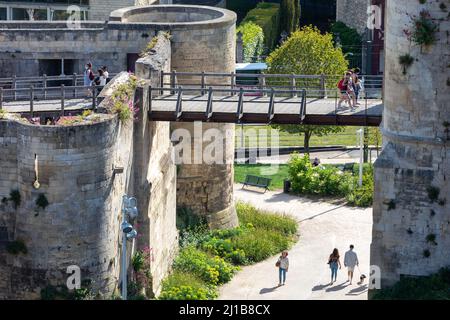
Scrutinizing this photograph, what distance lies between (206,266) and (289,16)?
131 ft

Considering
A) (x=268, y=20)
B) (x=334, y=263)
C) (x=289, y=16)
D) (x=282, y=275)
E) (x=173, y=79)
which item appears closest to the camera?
(x=334, y=263)

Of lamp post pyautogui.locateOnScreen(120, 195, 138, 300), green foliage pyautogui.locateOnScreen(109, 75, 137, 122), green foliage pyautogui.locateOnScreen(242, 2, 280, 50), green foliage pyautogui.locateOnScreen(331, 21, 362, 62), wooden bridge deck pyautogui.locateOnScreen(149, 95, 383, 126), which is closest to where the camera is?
lamp post pyautogui.locateOnScreen(120, 195, 138, 300)

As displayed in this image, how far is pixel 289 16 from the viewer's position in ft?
319

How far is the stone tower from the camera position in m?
50.5

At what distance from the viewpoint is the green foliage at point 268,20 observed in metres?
97.4

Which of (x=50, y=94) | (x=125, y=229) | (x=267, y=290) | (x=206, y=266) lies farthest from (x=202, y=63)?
(x=125, y=229)

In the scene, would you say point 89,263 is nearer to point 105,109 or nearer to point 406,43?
point 105,109

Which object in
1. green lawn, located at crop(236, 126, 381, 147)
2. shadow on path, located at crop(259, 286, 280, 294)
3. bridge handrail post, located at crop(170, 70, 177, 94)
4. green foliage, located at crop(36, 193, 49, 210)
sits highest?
bridge handrail post, located at crop(170, 70, 177, 94)

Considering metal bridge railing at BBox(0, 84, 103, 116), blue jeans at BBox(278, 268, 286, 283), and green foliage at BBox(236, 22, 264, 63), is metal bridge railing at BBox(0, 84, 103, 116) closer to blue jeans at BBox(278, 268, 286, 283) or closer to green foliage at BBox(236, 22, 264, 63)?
blue jeans at BBox(278, 268, 286, 283)

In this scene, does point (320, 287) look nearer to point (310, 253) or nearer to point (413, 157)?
point (310, 253)

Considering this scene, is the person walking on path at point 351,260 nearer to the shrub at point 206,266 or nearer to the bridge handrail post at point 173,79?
the shrub at point 206,266

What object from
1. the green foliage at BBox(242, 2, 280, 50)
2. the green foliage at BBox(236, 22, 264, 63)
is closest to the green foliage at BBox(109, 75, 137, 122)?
the green foliage at BBox(236, 22, 264, 63)

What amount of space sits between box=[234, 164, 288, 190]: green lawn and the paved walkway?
4.04 ft
